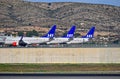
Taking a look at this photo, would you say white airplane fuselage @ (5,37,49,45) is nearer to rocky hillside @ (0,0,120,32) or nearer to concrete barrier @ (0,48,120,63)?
concrete barrier @ (0,48,120,63)

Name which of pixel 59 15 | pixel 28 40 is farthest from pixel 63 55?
pixel 59 15

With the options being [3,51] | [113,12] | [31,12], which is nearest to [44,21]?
[31,12]

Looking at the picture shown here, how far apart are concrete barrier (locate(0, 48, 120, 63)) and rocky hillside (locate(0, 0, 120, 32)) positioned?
3588 cm

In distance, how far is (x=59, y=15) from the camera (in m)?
107

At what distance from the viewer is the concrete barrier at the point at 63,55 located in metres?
63.6

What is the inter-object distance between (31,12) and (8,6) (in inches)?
240

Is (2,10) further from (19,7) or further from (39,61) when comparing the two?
(39,61)

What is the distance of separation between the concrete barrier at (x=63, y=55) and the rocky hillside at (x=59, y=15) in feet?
118

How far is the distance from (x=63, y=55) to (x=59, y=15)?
144ft

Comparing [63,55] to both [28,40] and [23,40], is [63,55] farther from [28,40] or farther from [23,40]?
[28,40]

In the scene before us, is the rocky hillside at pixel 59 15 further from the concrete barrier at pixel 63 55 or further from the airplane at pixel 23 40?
the concrete barrier at pixel 63 55

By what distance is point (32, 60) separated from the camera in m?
63.8

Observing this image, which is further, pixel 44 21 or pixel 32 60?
pixel 44 21

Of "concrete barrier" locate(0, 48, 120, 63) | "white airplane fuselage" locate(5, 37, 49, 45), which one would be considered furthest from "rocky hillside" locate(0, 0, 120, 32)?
"concrete barrier" locate(0, 48, 120, 63)
